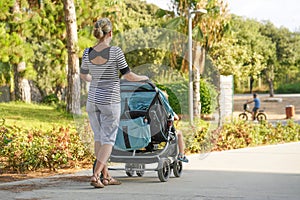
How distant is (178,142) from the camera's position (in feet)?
28.2

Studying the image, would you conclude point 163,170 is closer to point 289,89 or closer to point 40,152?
point 40,152

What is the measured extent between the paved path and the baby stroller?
0.29m

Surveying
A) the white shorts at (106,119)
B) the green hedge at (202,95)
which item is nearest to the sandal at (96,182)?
the white shorts at (106,119)

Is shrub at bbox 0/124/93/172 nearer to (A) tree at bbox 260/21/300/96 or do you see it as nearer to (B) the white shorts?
(B) the white shorts

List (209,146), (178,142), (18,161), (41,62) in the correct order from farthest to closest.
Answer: (41,62) → (209,146) → (18,161) → (178,142)

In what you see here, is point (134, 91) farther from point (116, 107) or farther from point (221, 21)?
point (221, 21)

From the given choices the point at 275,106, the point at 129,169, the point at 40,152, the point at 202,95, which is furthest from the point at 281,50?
the point at 129,169

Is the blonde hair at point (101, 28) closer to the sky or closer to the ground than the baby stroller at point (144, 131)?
closer to the sky

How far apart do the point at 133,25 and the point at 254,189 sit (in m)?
43.0

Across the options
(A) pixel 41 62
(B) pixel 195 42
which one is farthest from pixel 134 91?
(A) pixel 41 62

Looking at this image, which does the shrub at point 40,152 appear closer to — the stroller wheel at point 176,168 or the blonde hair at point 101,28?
the stroller wheel at point 176,168

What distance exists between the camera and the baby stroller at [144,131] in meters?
8.02

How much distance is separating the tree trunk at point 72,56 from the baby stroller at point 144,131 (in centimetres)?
1307

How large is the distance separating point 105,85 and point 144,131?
3.11 ft
